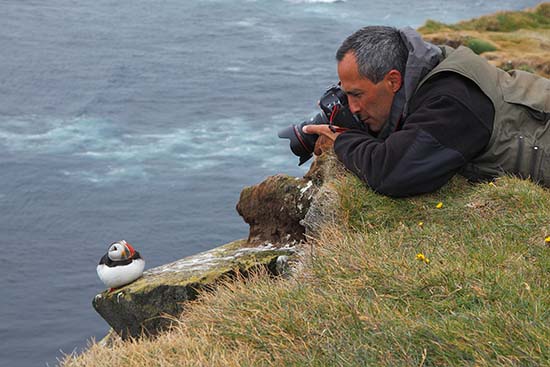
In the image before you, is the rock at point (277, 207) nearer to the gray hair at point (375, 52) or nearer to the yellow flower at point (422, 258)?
the gray hair at point (375, 52)

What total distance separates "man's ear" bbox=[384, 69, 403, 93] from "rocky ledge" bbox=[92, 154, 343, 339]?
3.81 ft

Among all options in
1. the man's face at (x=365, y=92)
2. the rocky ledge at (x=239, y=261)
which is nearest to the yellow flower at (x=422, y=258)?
the man's face at (x=365, y=92)

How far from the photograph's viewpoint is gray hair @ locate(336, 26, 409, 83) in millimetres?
6202

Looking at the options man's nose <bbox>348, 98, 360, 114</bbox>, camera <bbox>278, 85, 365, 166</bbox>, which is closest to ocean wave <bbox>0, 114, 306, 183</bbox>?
camera <bbox>278, 85, 365, 166</bbox>

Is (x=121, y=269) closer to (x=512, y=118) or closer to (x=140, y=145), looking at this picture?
(x=512, y=118)

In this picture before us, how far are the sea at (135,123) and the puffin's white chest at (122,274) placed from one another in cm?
2322

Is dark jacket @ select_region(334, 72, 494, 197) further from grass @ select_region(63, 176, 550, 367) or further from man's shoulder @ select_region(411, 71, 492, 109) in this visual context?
grass @ select_region(63, 176, 550, 367)

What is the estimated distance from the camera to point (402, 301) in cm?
493

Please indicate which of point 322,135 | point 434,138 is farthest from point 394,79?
point 322,135

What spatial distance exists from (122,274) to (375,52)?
4.43 m

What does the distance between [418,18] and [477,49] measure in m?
29.7

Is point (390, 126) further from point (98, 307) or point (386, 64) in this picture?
point (98, 307)

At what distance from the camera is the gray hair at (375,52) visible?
6.20m

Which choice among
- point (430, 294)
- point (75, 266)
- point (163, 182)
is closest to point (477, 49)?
point (163, 182)
